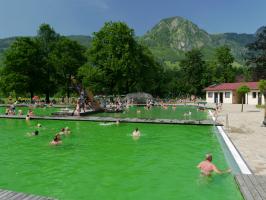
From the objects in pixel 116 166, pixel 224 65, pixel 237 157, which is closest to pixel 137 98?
pixel 224 65

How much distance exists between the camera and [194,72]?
249ft

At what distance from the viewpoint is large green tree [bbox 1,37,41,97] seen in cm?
5566

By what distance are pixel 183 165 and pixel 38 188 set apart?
601 centimetres

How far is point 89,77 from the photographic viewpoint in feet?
180

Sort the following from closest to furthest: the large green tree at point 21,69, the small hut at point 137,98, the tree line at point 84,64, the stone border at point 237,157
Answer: the stone border at point 237,157
the small hut at point 137,98
the large green tree at point 21,69
the tree line at point 84,64

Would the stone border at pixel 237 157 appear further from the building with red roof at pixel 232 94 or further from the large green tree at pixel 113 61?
the large green tree at pixel 113 61

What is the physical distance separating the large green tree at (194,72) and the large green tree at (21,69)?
37.3m

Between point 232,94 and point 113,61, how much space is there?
23566 millimetres

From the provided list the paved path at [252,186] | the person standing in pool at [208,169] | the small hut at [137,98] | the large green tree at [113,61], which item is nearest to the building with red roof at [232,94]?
the small hut at [137,98]

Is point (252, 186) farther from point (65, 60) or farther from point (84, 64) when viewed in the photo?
point (65, 60)

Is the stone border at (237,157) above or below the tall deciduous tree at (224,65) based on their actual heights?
below

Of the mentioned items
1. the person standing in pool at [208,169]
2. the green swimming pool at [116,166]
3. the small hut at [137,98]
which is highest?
the small hut at [137,98]

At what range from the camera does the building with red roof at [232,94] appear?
52056 mm

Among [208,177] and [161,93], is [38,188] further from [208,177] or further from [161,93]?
[161,93]
